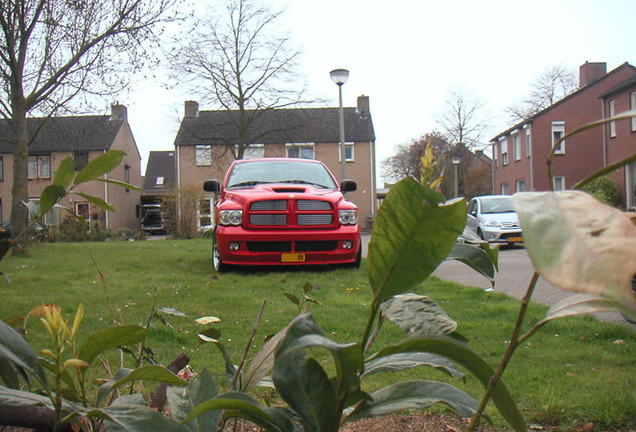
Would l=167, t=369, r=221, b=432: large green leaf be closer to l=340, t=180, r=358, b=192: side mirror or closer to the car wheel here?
the car wheel

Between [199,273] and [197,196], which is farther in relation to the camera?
[197,196]

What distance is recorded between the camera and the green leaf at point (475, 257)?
2.60 feet

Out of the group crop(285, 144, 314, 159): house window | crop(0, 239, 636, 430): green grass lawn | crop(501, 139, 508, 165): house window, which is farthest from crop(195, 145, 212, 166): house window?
crop(0, 239, 636, 430): green grass lawn

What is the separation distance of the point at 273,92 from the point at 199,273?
2057 centimetres

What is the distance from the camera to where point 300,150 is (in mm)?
35656

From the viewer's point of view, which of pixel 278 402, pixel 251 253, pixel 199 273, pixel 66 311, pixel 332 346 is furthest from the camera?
pixel 199 273

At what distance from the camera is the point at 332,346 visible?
0.49 m

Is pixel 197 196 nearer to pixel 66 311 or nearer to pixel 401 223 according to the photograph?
pixel 66 311

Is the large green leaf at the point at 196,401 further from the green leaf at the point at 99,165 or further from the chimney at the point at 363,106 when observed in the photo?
the chimney at the point at 363,106

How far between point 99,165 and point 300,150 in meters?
35.0

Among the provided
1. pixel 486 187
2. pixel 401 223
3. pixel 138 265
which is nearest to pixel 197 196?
pixel 138 265

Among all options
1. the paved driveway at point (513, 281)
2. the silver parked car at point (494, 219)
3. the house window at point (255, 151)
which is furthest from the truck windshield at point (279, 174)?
the house window at point (255, 151)

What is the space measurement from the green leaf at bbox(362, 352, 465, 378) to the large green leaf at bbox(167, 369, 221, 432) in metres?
0.21

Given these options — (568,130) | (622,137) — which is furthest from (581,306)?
(568,130)
